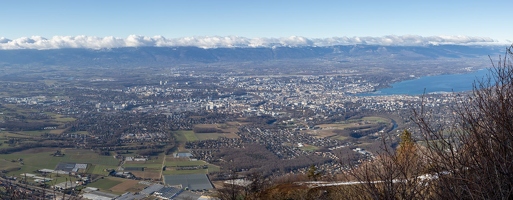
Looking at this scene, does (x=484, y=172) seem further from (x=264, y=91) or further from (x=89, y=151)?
(x=264, y=91)

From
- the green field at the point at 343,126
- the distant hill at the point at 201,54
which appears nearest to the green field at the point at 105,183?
the green field at the point at 343,126

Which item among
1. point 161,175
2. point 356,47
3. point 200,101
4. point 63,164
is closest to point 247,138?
point 161,175

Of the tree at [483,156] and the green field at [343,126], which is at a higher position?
the tree at [483,156]

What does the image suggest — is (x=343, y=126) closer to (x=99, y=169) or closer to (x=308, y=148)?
(x=308, y=148)

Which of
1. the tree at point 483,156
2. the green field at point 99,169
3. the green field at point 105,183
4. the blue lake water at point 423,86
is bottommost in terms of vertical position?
the blue lake water at point 423,86

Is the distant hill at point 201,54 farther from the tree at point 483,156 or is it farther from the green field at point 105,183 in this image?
the tree at point 483,156

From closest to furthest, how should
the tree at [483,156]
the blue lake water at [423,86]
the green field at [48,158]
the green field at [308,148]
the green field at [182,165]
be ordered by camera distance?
the tree at [483,156]
the green field at [182,165]
the green field at [48,158]
the green field at [308,148]
the blue lake water at [423,86]
